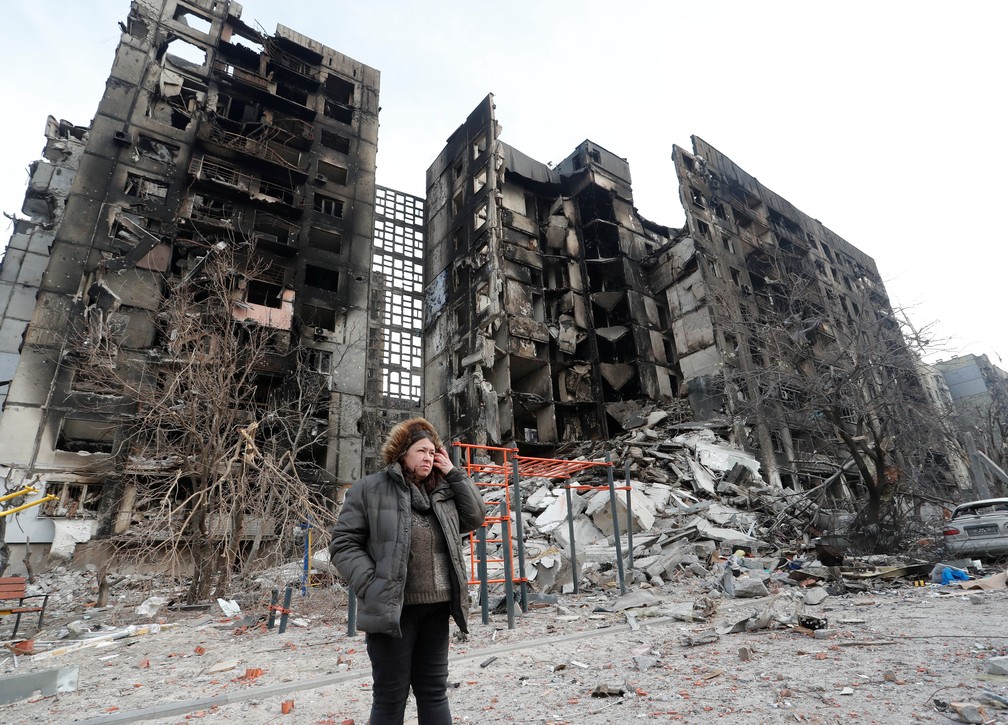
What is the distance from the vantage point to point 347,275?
2811 centimetres

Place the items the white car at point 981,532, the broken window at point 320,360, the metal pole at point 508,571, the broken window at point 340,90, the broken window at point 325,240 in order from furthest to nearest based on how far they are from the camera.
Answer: the broken window at point 340,90
the broken window at point 325,240
the broken window at point 320,360
the white car at point 981,532
the metal pole at point 508,571

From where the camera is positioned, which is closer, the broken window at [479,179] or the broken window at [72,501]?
the broken window at [72,501]

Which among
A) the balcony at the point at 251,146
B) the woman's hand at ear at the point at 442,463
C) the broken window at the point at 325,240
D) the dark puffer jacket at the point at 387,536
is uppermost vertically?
the balcony at the point at 251,146

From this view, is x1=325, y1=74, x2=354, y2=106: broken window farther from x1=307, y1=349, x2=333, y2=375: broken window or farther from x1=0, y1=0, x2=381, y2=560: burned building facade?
x1=307, y1=349, x2=333, y2=375: broken window

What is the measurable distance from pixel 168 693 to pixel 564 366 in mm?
25888

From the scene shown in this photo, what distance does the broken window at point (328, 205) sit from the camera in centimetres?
2959

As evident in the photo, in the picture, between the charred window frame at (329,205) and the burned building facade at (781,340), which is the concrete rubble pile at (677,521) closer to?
the burned building facade at (781,340)

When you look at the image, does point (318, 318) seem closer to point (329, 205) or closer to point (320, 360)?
point (320, 360)

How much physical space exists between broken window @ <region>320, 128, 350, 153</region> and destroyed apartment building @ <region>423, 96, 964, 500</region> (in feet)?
21.0

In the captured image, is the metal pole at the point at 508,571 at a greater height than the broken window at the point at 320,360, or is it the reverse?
the broken window at the point at 320,360

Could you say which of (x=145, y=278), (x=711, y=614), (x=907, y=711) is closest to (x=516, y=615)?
(x=711, y=614)

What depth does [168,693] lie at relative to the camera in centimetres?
446

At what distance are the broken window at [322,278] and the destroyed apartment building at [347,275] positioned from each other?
0.12m

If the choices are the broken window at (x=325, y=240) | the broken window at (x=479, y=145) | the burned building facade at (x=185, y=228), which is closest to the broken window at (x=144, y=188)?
the burned building facade at (x=185, y=228)
